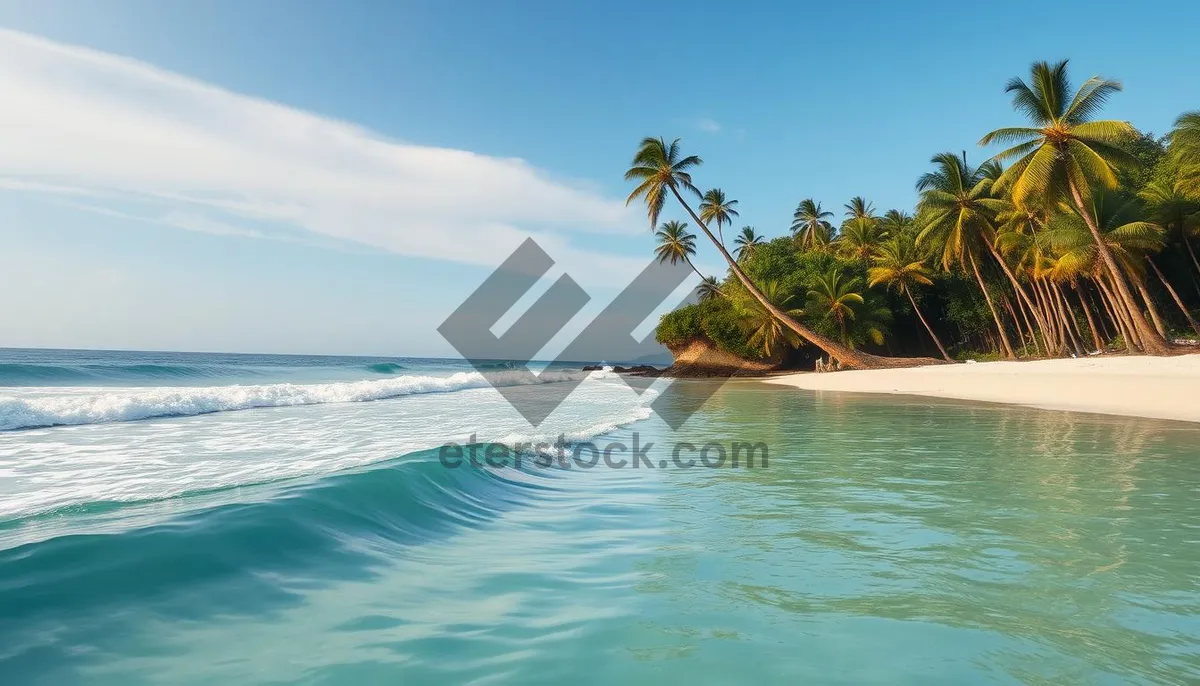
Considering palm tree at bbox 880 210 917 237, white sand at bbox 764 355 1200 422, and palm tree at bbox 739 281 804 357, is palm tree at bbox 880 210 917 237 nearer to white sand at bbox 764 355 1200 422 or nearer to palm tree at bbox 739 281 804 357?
palm tree at bbox 739 281 804 357

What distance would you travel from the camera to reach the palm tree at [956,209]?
30.2 metres

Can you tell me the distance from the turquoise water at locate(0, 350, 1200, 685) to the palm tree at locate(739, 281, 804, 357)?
107 ft

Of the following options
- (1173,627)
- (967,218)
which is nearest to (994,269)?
(967,218)

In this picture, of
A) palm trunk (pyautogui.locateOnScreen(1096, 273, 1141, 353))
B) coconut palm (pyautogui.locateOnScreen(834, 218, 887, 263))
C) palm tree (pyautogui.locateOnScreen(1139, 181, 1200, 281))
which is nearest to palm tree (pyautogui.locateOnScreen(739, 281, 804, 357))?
coconut palm (pyautogui.locateOnScreen(834, 218, 887, 263))

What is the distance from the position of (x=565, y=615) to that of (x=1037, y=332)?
152 feet

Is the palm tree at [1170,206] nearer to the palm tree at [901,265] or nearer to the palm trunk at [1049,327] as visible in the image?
the palm trunk at [1049,327]

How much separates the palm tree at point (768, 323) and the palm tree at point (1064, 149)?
649 inches

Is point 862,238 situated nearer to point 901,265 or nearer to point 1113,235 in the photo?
point 901,265

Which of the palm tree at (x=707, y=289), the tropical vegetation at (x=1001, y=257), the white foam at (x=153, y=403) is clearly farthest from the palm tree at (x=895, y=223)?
the white foam at (x=153, y=403)

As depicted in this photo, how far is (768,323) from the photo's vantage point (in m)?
40.2

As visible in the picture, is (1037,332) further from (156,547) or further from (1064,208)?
(156,547)

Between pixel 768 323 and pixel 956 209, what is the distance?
42.6 ft

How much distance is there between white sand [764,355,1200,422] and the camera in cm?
1366

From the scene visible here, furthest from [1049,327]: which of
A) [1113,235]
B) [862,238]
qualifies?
[862,238]
